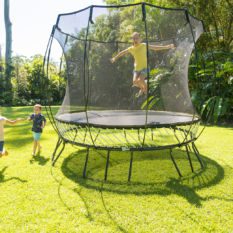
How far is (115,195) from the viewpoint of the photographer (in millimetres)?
2162

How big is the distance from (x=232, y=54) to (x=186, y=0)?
1.98 m

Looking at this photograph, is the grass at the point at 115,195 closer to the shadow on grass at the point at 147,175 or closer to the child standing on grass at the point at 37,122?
the shadow on grass at the point at 147,175

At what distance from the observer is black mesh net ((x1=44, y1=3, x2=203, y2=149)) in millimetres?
3383

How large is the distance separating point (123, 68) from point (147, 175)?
218cm

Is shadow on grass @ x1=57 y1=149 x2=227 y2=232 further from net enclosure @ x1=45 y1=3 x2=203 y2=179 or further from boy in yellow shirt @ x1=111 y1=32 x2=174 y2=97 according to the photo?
boy in yellow shirt @ x1=111 y1=32 x2=174 y2=97

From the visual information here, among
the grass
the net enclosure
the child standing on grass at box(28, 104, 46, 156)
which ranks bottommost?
the grass

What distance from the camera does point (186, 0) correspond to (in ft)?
22.8

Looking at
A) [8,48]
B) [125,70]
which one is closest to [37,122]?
[125,70]

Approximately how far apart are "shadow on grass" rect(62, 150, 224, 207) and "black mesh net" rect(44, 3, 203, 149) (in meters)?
0.51

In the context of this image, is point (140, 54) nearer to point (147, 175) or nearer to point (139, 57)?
point (139, 57)

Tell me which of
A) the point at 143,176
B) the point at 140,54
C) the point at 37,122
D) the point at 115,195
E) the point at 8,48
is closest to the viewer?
the point at 115,195

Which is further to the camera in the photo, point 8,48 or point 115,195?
point 8,48

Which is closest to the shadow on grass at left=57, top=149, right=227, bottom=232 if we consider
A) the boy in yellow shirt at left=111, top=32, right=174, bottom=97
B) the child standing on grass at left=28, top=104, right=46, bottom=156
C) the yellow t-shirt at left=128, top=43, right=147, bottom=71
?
the child standing on grass at left=28, top=104, right=46, bottom=156

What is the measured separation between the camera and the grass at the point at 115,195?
174 centimetres
